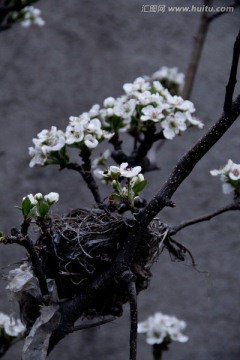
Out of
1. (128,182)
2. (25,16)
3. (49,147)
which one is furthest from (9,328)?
(25,16)

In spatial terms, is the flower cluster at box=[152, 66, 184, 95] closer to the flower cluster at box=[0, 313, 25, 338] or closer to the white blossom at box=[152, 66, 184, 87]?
the white blossom at box=[152, 66, 184, 87]

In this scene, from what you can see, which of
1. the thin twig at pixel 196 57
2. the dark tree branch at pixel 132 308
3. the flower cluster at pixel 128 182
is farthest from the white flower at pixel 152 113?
the thin twig at pixel 196 57

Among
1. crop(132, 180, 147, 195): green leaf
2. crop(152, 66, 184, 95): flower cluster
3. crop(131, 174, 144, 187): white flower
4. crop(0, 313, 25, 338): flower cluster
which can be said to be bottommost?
crop(0, 313, 25, 338): flower cluster

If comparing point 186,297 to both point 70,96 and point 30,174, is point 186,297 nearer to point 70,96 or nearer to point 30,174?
point 30,174

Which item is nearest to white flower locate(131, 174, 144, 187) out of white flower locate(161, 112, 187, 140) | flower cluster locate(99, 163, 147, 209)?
flower cluster locate(99, 163, 147, 209)

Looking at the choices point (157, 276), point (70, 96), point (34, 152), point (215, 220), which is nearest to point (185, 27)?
point (70, 96)

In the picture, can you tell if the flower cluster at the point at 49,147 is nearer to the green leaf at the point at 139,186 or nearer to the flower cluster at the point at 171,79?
the green leaf at the point at 139,186

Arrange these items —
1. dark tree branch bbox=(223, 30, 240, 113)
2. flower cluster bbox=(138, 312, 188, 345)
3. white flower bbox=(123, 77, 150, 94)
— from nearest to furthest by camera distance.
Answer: dark tree branch bbox=(223, 30, 240, 113), white flower bbox=(123, 77, 150, 94), flower cluster bbox=(138, 312, 188, 345)
